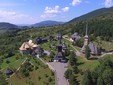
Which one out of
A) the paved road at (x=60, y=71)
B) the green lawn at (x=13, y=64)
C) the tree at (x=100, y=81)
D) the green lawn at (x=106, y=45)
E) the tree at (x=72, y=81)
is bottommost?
the green lawn at (x=13, y=64)

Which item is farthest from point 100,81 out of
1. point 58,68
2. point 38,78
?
point 58,68

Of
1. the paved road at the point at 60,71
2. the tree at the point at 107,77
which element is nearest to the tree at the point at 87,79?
the tree at the point at 107,77

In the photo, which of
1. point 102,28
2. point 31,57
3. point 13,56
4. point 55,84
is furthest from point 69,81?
point 102,28

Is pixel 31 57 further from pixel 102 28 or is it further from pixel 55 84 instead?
pixel 102 28

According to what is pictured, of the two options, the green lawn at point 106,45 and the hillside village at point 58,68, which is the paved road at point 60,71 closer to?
the hillside village at point 58,68

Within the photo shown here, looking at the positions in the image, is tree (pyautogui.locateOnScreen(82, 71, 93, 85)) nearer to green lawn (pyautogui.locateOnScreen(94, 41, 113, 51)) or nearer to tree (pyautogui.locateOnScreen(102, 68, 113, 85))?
tree (pyautogui.locateOnScreen(102, 68, 113, 85))

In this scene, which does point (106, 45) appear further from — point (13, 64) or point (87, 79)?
point (87, 79)

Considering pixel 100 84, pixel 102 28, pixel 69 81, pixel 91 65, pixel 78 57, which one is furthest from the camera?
pixel 102 28
